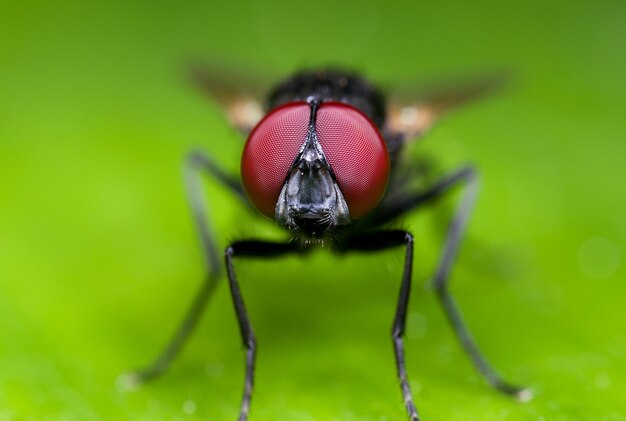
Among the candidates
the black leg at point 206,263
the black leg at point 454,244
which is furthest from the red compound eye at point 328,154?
the black leg at point 206,263

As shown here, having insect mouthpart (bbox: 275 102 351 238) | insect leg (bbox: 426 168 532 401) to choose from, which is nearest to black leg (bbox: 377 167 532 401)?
insect leg (bbox: 426 168 532 401)

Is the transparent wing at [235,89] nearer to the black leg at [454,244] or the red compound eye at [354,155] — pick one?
the black leg at [454,244]

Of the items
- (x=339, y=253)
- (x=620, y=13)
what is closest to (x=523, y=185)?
(x=339, y=253)

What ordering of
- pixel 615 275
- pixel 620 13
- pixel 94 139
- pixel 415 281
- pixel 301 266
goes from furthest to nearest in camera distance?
pixel 620 13, pixel 94 139, pixel 301 266, pixel 615 275, pixel 415 281

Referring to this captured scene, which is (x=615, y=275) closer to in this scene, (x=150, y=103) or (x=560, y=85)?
(x=560, y=85)

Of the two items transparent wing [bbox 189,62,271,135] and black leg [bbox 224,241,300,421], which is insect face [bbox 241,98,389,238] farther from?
transparent wing [bbox 189,62,271,135]

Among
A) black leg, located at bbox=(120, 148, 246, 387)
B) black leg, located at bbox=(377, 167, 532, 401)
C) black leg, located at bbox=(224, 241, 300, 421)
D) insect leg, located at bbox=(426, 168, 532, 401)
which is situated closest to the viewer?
black leg, located at bbox=(224, 241, 300, 421)

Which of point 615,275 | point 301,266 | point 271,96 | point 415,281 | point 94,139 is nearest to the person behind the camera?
point 415,281
